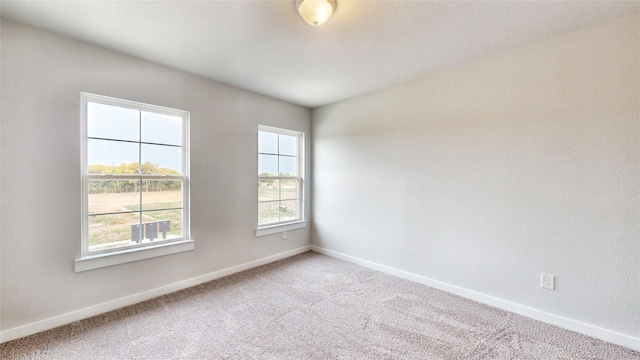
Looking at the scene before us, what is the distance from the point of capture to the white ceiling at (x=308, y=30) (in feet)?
5.83

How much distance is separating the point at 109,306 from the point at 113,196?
100cm

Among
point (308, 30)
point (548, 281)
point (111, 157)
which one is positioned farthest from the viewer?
point (111, 157)

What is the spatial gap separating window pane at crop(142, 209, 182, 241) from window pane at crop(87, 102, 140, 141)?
80 cm

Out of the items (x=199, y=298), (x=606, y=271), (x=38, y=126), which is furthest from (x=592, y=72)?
(x=38, y=126)

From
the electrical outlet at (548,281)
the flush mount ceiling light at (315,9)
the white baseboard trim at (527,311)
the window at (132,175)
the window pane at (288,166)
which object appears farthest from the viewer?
the window pane at (288,166)

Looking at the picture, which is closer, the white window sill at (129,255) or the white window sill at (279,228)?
the white window sill at (129,255)

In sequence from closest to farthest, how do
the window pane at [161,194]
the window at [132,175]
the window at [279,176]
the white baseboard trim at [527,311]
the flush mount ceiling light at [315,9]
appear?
the flush mount ceiling light at [315,9] < the white baseboard trim at [527,311] < the window at [132,175] < the window pane at [161,194] < the window at [279,176]

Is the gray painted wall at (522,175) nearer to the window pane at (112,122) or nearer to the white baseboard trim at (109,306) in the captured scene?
the white baseboard trim at (109,306)

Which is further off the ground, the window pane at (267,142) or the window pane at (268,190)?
the window pane at (267,142)

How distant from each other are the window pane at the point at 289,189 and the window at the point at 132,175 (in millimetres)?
1404

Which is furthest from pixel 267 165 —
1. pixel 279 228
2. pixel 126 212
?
pixel 126 212

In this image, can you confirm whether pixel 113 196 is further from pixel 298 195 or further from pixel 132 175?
pixel 298 195

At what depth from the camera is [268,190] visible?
3.77 meters

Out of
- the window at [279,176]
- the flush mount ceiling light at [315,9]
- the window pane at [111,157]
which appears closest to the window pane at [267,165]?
the window at [279,176]
